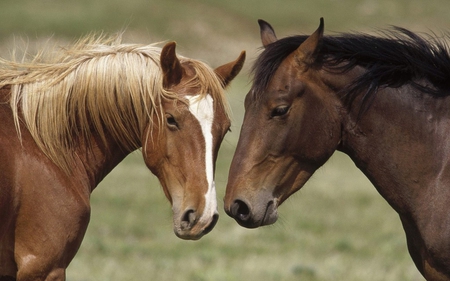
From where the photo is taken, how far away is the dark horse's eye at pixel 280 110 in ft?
15.1

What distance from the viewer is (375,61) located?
479 cm

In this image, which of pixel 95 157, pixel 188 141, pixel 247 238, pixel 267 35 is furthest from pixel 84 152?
pixel 247 238

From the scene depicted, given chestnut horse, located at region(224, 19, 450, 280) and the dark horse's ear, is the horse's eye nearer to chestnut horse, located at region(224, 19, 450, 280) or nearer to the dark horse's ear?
chestnut horse, located at region(224, 19, 450, 280)

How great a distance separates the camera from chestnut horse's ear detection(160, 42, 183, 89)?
4.73m

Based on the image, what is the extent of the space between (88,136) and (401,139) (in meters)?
2.02

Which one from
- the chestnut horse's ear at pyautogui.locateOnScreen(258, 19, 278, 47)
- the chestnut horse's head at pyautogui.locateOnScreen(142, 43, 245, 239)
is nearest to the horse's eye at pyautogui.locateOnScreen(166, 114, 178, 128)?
the chestnut horse's head at pyautogui.locateOnScreen(142, 43, 245, 239)

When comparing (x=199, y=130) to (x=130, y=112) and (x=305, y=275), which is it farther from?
(x=305, y=275)

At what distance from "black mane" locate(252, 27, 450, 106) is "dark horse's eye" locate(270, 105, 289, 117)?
0.16 metres

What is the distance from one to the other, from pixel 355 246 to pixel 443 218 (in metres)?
6.35

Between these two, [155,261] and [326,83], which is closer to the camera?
[326,83]

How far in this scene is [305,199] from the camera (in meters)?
14.8

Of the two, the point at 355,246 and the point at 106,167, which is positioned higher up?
the point at 106,167

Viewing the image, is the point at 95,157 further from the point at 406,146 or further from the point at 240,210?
the point at 406,146

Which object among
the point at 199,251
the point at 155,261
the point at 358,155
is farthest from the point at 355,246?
the point at 358,155
